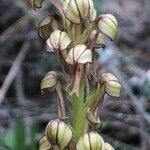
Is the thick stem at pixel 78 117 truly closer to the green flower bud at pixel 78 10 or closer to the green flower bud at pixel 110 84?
the green flower bud at pixel 110 84

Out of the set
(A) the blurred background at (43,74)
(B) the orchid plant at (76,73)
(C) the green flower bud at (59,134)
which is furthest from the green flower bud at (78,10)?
(A) the blurred background at (43,74)

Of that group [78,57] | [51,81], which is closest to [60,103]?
[51,81]

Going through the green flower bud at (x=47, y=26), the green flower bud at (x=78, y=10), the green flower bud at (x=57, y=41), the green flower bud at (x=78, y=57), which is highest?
the green flower bud at (x=78, y=10)

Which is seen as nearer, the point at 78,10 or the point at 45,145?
the point at 78,10

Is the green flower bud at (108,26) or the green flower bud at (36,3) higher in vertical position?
the green flower bud at (36,3)

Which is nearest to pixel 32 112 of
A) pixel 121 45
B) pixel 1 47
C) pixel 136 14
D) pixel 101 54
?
pixel 101 54

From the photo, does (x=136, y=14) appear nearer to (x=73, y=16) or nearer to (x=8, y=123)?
(x=8, y=123)

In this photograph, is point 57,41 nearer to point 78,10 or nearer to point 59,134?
point 78,10

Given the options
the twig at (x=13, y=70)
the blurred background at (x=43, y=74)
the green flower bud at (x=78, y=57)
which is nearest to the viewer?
the green flower bud at (x=78, y=57)
